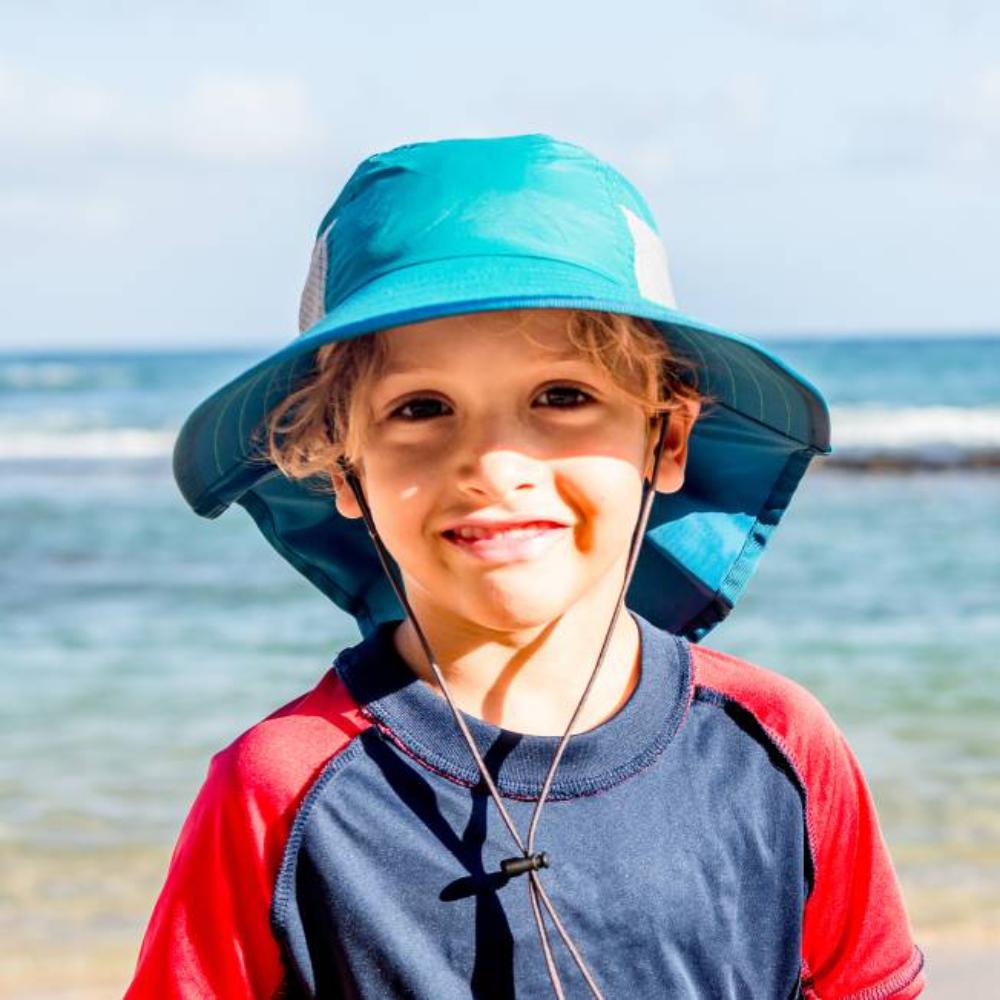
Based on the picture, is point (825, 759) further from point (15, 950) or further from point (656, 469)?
point (15, 950)

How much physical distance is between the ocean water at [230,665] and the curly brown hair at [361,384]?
84cm

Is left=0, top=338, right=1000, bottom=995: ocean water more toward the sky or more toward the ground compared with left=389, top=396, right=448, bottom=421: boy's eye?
more toward the ground

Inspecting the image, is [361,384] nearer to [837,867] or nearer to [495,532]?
[495,532]

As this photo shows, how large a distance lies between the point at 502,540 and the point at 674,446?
0.99 feet

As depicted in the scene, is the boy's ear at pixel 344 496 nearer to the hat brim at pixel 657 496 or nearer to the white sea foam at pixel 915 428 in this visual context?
the hat brim at pixel 657 496

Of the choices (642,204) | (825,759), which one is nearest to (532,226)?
(642,204)

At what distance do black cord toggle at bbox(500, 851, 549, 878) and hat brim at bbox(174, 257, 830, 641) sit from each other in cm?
48

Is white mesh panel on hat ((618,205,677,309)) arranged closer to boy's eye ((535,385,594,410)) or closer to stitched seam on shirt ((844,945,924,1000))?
boy's eye ((535,385,594,410))

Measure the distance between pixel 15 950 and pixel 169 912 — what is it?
2.26 m

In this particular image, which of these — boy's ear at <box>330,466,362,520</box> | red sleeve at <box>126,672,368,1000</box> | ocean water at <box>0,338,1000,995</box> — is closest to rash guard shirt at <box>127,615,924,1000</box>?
red sleeve at <box>126,672,368,1000</box>

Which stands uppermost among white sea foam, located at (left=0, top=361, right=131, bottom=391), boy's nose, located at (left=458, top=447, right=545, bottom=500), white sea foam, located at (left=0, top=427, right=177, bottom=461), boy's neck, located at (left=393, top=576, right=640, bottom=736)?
boy's nose, located at (left=458, top=447, right=545, bottom=500)

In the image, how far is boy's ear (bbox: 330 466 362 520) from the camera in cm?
181

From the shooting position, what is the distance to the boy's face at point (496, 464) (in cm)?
164

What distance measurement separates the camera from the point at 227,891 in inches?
62.3
